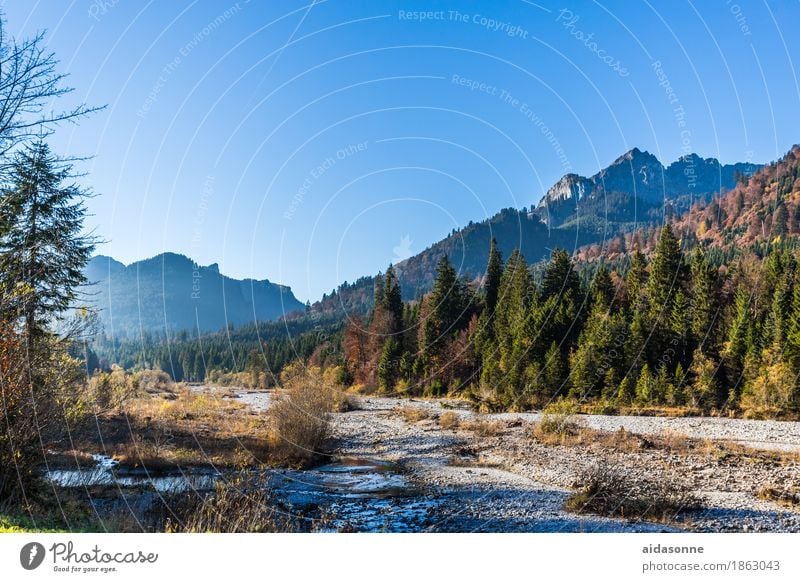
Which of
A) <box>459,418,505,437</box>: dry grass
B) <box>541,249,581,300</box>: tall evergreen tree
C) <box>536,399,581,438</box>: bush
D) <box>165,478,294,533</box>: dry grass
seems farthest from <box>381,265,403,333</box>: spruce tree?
<box>165,478,294,533</box>: dry grass

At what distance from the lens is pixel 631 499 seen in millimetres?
13648

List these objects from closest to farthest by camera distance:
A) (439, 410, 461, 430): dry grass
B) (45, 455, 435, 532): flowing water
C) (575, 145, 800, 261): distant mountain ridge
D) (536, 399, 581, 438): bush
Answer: (45, 455, 435, 532): flowing water < (536, 399, 581, 438): bush < (439, 410, 461, 430): dry grass < (575, 145, 800, 261): distant mountain ridge

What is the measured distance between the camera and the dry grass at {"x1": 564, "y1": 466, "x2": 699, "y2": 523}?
12.9m

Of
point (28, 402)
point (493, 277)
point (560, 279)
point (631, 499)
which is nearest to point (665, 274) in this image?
point (560, 279)

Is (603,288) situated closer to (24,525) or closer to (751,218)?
(24,525)

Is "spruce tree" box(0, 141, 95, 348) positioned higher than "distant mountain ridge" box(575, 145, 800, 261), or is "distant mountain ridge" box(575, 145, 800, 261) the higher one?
"distant mountain ridge" box(575, 145, 800, 261)

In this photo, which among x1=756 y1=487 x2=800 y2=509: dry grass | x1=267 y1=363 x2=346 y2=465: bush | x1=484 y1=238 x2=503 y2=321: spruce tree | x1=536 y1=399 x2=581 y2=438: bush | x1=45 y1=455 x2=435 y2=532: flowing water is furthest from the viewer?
x1=484 y1=238 x2=503 y2=321: spruce tree

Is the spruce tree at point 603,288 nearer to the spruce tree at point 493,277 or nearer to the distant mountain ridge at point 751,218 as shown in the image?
the spruce tree at point 493,277

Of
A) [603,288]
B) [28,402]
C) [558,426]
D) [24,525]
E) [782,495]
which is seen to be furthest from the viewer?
[603,288]

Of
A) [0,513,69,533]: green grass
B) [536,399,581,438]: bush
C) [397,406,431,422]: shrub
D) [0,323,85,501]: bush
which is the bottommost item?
[397,406,431,422]: shrub

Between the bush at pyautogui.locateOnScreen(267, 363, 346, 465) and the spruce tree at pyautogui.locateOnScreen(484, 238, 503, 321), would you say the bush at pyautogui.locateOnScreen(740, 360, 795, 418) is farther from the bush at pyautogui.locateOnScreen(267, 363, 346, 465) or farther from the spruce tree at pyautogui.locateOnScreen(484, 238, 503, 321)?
the bush at pyautogui.locateOnScreen(267, 363, 346, 465)

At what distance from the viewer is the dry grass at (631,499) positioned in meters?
12.9

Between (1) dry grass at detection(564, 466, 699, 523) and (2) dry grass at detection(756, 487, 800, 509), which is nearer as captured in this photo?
(1) dry grass at detection(564, 466, 699, 523)
